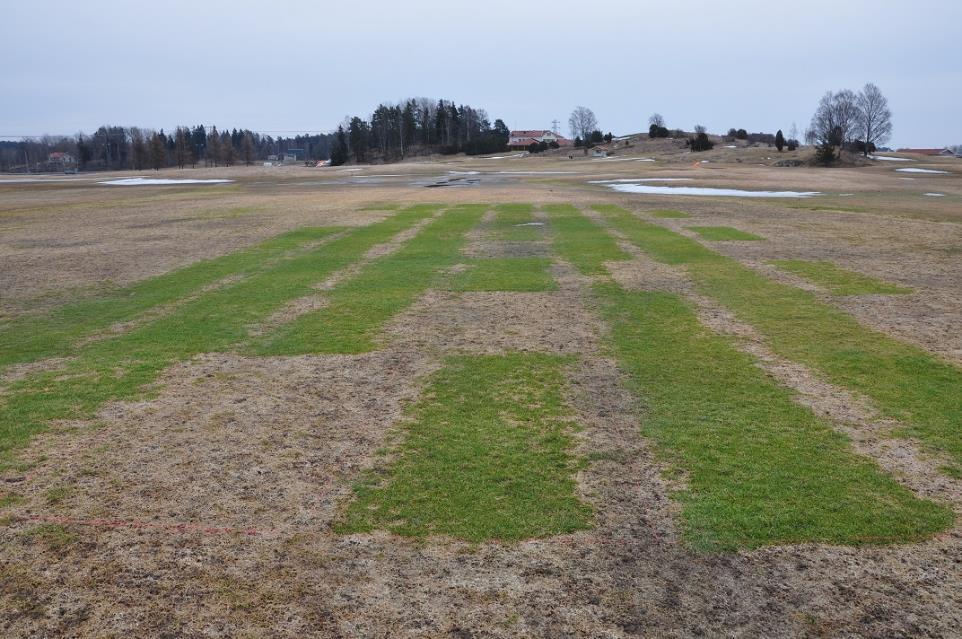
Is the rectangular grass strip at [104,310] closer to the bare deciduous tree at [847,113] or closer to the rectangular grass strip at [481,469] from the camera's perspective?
the rectangular grass strip at [481,469]

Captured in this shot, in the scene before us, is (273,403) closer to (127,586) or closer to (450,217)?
(127,586)

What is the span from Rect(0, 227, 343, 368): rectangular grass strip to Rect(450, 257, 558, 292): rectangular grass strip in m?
5.83

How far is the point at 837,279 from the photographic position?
1641 cm

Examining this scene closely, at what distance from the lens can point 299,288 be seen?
1606 cm

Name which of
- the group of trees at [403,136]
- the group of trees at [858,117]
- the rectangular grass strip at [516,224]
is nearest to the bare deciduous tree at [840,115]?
the group of trees at [858,117]

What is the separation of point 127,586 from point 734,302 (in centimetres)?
1185

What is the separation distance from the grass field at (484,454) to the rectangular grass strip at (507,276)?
0.52 feet

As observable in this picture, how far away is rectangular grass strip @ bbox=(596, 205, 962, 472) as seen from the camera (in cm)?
833

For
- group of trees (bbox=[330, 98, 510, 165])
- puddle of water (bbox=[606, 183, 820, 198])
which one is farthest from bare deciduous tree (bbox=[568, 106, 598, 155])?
puddle of water (bbox=[606, 183, 820, 198])

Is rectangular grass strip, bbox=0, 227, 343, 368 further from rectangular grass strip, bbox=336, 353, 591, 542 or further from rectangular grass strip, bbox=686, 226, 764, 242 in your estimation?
rectangular grass strip, bbox=686, 226, 764, 242

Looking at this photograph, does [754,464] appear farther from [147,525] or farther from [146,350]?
[146,350]

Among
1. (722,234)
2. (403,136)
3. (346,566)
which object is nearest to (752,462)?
(346,566)

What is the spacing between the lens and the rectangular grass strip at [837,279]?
15203 millimetres

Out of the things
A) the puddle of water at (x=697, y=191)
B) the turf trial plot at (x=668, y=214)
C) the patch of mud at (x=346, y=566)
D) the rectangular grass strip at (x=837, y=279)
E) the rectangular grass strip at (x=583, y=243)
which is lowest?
the patch of mud at (x=346, y=566)
